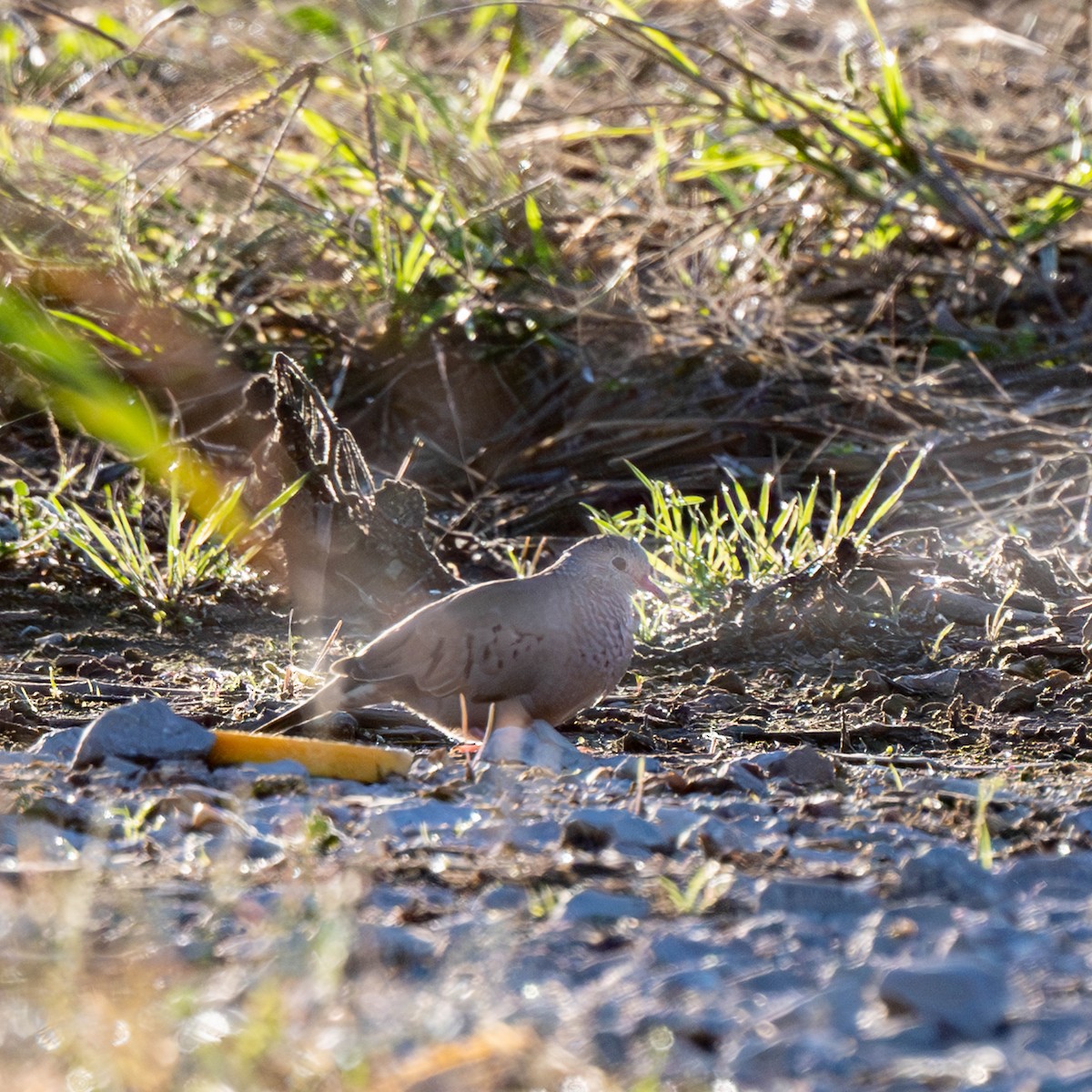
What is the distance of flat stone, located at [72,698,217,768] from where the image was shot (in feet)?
10.2

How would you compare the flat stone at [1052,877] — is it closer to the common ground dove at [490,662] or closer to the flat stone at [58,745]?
the common ground dove at [490,662]

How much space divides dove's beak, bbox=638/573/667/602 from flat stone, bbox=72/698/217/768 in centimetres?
126

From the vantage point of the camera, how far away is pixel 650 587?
401 centimetres

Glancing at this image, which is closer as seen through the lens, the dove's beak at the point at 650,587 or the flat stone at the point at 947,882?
the flat stone at the point at 947,882

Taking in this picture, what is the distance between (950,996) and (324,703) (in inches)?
73.8

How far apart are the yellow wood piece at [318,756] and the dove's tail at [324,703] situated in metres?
0.38

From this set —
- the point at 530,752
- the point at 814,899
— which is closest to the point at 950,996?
the point at 814,899

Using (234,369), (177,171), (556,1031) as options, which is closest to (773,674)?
(556,1031)

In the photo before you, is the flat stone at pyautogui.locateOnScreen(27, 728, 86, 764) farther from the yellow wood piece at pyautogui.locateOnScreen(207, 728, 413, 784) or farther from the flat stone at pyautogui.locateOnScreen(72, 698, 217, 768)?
the yellow wood piece at pyautogui.locateOnScreen(207, 728, 413, 784)

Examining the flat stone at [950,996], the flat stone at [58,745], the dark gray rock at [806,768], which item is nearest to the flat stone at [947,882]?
the flat stone at [950,996]

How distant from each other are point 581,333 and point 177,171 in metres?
1.68

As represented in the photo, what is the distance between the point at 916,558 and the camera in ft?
15.7

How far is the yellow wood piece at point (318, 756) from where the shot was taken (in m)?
3.14

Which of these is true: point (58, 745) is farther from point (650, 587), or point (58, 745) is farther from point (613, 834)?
point (650, 587)
